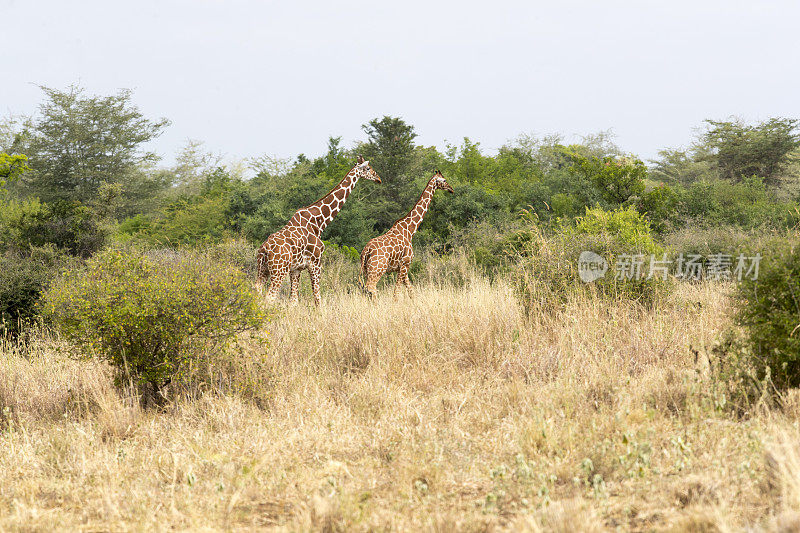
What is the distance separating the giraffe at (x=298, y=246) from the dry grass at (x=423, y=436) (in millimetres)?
2167

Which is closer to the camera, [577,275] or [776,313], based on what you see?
[776,313]

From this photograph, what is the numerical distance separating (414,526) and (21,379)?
473cm

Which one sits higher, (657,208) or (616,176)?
(616,176)

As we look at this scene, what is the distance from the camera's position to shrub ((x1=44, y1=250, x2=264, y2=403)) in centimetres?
553

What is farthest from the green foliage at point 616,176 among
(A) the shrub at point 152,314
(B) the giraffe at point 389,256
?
(A) the shrub at point 152,314

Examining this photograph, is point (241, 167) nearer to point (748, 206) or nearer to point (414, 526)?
point (748, 206)

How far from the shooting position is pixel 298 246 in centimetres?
962

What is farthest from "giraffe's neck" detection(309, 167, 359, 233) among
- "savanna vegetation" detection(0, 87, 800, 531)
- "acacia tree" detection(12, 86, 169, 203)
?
"acacia tree" detection(12, 86, 169, 203)

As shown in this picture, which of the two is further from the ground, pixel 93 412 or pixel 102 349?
pixel 102 349

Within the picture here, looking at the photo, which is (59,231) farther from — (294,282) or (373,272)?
(373,272)

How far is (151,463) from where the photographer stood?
4.46 meters

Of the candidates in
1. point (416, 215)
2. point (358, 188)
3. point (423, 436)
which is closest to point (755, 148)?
point (358, 188)

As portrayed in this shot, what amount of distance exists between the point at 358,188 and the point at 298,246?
14.1 meters

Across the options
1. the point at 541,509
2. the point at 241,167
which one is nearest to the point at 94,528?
the point at 541,509
